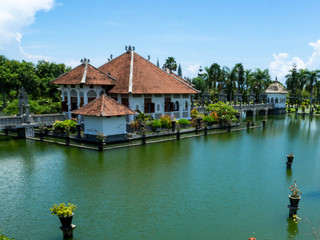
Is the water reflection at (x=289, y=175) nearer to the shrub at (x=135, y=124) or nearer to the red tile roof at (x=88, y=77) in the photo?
the shrub at (x=135, y=124)

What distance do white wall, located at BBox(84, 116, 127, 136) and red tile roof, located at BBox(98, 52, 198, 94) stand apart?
495 centimetres

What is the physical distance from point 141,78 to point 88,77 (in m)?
5.51

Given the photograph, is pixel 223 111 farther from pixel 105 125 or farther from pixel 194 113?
pixel 105 125

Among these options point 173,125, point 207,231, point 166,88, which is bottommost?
point 207,231

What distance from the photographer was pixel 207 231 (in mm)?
9438

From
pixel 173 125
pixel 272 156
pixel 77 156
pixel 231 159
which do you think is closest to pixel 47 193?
pixel 77 156

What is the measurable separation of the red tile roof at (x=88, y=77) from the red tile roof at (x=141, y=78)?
1149mm

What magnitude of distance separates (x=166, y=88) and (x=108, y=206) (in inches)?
840

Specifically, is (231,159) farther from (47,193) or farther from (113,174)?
(47,193)

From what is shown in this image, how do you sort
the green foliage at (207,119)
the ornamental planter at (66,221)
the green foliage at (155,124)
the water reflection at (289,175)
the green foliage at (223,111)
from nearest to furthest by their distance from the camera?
the ornamental planter at (66,221)
the water reflection at (289,175)
the green foliage at (155,124)
the green foliage at (207,119)
the green foliage at (223,111)

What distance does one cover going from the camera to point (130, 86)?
1122 inches

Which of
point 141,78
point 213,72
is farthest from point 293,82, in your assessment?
point 141,78

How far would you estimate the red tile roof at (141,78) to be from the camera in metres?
29.3

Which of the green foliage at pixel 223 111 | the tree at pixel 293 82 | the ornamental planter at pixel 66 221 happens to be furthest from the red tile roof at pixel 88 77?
the tree at pixel 293 82
